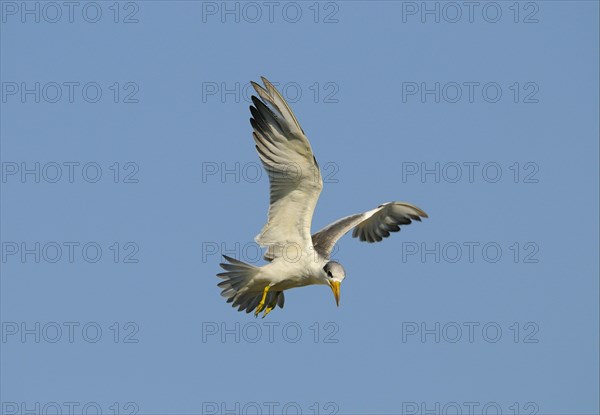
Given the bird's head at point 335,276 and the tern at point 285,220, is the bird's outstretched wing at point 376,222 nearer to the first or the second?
the tern at point 285,220

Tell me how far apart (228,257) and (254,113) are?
8.04 feet

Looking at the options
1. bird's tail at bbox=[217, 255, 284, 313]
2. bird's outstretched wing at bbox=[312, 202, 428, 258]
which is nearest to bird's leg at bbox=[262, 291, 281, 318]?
bird's tail at bbox=[217, 255, 284, 313]

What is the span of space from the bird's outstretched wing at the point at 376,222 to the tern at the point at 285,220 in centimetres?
5

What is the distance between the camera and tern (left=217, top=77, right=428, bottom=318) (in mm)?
18422

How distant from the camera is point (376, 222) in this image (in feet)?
72.6

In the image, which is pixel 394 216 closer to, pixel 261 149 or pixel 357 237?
pixel 357 237

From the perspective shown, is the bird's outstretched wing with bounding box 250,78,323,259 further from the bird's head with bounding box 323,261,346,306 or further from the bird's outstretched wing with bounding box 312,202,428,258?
the bird's outstretched wing with bounding box 312,202,428,258

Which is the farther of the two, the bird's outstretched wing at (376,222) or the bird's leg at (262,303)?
the bird's outstretched wing at (376,222)

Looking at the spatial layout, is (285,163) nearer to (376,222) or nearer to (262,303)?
(262,303)

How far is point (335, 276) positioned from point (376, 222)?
13.4ft

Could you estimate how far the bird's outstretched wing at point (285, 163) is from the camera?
18.4m

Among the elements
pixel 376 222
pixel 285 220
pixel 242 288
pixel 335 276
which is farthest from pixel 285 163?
pixel 376 222

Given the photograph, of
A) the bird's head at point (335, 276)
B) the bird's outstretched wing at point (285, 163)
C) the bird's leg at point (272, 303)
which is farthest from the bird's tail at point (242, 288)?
the bird's head at point (335, 276)

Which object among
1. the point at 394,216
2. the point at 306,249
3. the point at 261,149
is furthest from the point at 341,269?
the point at 394,216
